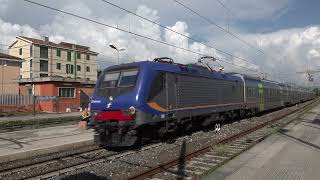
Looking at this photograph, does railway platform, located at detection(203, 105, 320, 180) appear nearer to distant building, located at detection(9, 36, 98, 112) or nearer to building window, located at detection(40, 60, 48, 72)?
distant building, located at detection(9, 36, 98, 112)

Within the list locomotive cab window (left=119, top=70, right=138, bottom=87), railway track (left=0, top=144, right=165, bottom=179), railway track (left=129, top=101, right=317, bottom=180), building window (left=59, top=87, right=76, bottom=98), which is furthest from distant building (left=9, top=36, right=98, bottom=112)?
railway track (left=129, top=101, right=317, bottom=180)

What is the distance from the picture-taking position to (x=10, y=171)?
9945 millimetres

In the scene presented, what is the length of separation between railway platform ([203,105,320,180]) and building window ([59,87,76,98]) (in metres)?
30.3

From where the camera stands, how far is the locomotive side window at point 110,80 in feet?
44.1

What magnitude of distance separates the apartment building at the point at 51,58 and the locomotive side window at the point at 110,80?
56020mm

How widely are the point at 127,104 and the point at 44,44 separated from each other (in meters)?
65.4

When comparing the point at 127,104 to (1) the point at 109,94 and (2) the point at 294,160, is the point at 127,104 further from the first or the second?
(2) the point at 294,160

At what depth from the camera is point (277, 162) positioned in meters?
10.6

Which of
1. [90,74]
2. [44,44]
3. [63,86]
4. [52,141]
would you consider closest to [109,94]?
[52,141]

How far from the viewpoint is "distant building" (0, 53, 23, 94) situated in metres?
48.7

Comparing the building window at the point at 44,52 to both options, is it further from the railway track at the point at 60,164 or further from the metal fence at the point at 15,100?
the railway track at the point at 60,164

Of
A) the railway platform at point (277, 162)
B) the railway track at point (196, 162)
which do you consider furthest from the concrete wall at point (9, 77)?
the railway platform at point (277, 162)

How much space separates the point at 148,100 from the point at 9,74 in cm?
4381

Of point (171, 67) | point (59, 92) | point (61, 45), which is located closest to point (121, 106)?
point (171, 67)
